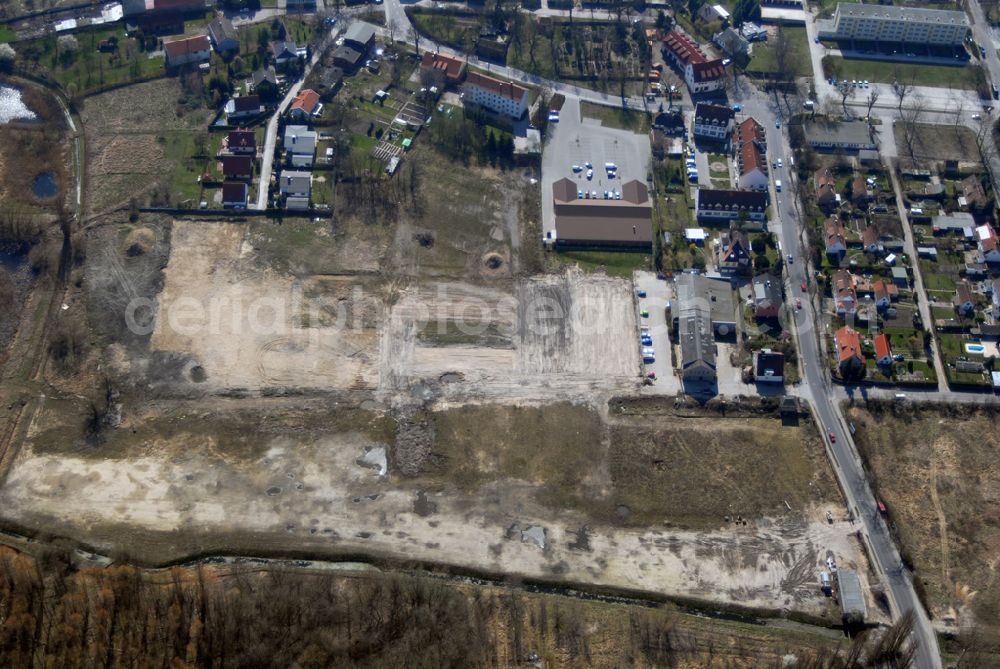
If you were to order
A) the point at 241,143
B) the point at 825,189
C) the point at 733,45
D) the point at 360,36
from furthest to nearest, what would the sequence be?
the point at 733,45, the point at 360,36, the point at 241,143, the point at 825,189

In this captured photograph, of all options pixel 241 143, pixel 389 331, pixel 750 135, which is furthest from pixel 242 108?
pixel 750 135

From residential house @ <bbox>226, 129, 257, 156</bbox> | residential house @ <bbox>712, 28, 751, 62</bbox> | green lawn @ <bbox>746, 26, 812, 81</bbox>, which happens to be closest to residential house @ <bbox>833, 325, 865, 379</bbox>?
green lawn @ <bbox>746, 26, 812, 81</bbox>

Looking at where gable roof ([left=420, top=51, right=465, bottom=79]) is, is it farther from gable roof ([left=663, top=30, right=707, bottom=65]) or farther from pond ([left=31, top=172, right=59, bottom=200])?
pond ([left=31, top=172, right=59, bottom=200])

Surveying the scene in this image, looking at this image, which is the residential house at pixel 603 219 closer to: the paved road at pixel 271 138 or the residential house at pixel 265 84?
the paved road at pixel 271 138

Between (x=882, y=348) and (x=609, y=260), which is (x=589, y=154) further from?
(x=882, y=348)

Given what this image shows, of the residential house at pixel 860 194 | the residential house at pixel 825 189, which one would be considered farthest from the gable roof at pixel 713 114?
the residential house at pixel 860 194

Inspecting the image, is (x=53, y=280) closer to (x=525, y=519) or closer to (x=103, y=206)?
(x=103, y=206)
